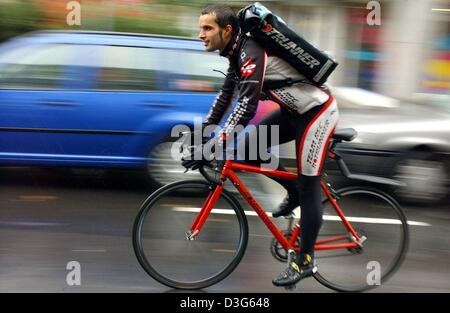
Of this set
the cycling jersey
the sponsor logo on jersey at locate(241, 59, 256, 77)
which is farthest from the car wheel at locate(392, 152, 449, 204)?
the sponsor logo on jersey at locate(241, 59, 256, 77)

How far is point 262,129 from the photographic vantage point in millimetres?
3949

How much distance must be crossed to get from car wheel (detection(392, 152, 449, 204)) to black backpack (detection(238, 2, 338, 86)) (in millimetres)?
2913

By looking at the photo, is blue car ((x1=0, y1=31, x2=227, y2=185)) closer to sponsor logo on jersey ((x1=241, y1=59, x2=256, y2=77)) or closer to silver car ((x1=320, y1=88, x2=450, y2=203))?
silver car ((x1=320, y1=88, x2=450, y2=203))

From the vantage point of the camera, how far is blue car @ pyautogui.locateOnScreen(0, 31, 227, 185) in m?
6.11

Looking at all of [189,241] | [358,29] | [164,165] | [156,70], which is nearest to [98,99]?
[156,70]

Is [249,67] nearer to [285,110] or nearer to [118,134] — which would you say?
[285,110]

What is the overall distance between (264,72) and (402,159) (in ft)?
10.4

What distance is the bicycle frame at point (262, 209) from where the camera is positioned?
3.80 metres

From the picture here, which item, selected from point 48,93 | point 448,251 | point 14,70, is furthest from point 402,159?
point 14,70

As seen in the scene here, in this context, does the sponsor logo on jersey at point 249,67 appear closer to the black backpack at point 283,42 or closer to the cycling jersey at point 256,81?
Result: the cycling jersey at point 256,81

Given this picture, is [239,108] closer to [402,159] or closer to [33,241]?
[33,241]

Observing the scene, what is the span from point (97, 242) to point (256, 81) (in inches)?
80.7
